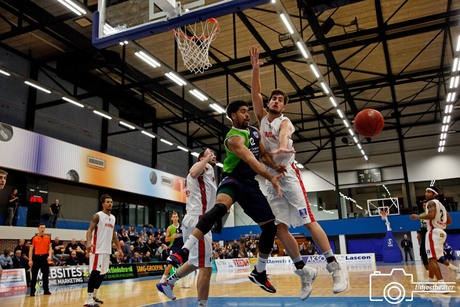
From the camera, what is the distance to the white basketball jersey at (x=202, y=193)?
530 cm

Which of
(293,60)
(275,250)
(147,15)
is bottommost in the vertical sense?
(275,250)

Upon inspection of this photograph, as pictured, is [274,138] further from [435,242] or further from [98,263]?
[435,242]

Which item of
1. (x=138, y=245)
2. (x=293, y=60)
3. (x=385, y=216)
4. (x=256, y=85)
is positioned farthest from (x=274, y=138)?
(x=385, y=216)

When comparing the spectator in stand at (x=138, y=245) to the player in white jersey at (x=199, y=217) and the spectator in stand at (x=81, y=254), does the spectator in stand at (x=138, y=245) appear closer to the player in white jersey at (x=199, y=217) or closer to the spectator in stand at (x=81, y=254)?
the spectator in stand at (x=81, y=254)

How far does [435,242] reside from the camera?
728 centimetres

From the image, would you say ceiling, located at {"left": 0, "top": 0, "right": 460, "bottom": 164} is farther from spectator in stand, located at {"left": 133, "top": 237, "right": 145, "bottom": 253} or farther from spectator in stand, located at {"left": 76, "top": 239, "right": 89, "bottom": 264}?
spectator in stand, located at {"left": 76, "top": 239, "right": 89, "bottom": 264}

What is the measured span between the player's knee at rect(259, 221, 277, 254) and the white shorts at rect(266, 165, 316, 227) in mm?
258

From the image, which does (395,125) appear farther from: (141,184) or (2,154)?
(2,154)

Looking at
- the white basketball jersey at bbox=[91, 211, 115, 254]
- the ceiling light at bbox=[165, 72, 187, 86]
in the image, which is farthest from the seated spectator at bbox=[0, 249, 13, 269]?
the ceiling light at bbox=[165, 72, 187, 86]

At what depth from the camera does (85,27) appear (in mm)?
15344

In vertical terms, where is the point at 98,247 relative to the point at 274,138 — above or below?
below

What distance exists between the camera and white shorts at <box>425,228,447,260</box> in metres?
7.22

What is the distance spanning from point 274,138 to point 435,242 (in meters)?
4.53

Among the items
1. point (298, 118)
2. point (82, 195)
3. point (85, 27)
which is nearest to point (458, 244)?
point (298, 118)
